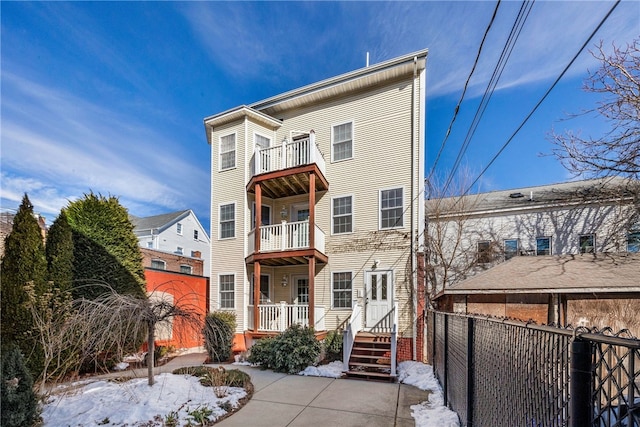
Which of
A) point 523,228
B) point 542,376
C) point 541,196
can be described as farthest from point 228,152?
point 541,196

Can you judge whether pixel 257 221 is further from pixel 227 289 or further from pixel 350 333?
pixel 350 333

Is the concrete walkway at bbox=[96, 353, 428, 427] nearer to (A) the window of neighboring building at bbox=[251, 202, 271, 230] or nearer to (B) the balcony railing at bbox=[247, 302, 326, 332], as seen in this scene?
(B) the balcony railing at bbox=[247, 302, 326, 332]

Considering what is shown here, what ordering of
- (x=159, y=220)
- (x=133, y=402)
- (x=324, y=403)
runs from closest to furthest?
(x=133, y=402) < (x=324, y=403) < (x=159, y=220)

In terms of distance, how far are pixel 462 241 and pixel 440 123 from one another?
5.56 m

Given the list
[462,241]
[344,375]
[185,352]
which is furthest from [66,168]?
[462,241]

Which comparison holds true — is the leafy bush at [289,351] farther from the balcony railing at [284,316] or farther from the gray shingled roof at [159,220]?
the gray shingled roof at [159,220]

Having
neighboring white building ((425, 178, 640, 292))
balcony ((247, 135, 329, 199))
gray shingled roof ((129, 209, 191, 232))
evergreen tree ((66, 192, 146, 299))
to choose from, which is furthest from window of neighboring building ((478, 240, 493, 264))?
gray shingled roof ((129, 209, 191, 232))

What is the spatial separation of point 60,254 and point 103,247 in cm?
162

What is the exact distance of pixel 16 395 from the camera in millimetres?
4137

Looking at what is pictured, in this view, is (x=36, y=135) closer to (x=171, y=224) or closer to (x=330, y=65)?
(x=330, y=65)

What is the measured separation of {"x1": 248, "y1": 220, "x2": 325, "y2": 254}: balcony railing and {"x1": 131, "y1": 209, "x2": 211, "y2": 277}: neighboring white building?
15.2 metres

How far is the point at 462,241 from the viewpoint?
14656 mm

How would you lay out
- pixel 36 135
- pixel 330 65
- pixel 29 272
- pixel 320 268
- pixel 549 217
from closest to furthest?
pixel 29 272
pixel 36 135
pixel 320 268
pixel 330 65
pixel 549 217

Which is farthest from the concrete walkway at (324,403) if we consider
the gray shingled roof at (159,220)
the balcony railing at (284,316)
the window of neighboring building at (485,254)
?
the gray shingled roof at (159,220)
